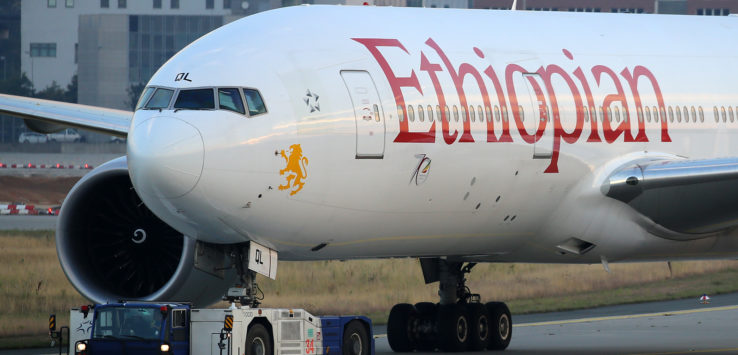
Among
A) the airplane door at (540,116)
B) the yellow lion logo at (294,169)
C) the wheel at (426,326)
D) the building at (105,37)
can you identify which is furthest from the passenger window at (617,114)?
the building at (105,37)

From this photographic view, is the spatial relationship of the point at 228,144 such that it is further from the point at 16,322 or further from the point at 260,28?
the point at 16,322

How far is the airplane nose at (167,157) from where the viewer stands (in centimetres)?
1549

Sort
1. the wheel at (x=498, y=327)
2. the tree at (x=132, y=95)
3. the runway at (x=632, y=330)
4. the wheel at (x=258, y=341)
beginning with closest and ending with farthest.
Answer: the wheel at (x=258, y=341)
the wheel at (x=498, y=327)
the runway at (x=632, y=330)
the tree at (x=132, y=95)

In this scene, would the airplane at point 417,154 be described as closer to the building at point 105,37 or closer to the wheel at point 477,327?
the wheel at point 477,327

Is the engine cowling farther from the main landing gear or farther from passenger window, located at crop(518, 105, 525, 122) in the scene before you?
passenger window, located at crop(518, 105, 525, 122)

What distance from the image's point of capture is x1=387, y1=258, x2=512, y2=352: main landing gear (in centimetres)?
2278

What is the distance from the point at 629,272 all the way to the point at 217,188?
22.4 meters

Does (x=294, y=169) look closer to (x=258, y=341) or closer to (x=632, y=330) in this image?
(x=258, y=341)

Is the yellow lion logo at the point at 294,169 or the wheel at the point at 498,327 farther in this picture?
the wheel at the point at 498,327

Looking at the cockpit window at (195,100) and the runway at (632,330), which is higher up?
the cockpit window at (195,100)

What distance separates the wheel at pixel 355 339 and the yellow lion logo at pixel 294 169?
2.77 m

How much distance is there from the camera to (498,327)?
76.0 feet

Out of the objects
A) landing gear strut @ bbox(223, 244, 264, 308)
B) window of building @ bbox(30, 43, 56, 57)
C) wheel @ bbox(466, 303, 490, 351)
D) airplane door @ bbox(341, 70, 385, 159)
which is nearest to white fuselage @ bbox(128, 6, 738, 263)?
airplane door @ bbox(341, 70, 385, 159)

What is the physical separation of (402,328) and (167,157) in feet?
27.7
